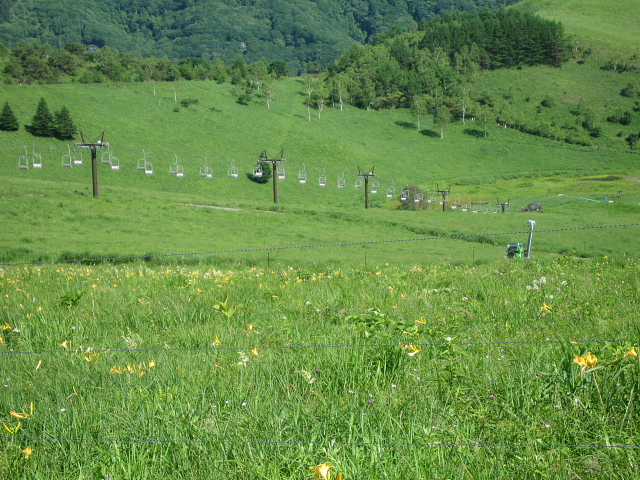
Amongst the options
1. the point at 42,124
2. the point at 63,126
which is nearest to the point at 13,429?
the point at 63,126

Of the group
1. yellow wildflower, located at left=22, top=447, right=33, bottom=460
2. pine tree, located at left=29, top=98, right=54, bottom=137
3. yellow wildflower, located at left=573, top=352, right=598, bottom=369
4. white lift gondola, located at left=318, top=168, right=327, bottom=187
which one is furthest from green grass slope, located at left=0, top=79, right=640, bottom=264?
yellow wildflower, located at left=22, top=447, right=33, bottom=460

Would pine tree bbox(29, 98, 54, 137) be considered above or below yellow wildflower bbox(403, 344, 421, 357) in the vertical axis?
above

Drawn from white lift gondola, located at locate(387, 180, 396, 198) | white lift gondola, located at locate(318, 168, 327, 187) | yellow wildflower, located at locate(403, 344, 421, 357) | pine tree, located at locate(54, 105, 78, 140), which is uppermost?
pine tree, located at locate(54, 105, 78, 140)

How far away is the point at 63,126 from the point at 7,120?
27.2ft

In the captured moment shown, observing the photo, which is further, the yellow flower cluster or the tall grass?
the yellow flower cluster

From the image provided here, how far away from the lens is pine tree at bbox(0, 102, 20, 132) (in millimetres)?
88812

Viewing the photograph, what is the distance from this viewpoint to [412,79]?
17438 centimetres

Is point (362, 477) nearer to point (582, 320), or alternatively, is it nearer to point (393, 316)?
point (393, 316)

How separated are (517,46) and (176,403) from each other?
8594 inches

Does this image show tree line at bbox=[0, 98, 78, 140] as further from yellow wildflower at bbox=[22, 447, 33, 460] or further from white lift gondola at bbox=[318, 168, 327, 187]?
yellow wildflower at bbox=[22, 447, 33, 460]

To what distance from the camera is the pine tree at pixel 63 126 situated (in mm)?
92438

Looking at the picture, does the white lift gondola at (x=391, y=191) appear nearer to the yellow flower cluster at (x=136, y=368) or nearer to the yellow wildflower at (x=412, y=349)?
the yellow wildflower at (x=412, y=349)

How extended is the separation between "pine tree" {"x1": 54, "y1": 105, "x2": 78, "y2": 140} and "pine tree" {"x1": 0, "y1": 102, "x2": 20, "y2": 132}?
20.2ft

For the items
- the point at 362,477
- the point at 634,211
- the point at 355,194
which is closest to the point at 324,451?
the point at 362,477
